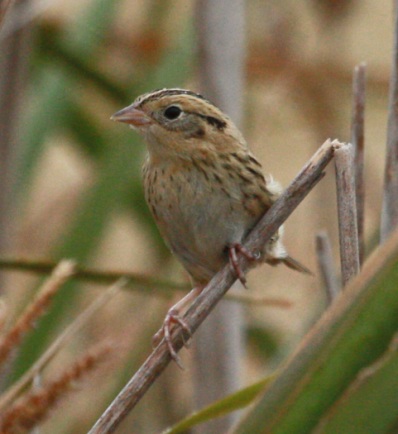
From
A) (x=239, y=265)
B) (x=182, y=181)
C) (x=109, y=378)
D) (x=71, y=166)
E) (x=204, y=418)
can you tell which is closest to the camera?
(x=204, y=418)

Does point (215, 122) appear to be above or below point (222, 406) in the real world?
above

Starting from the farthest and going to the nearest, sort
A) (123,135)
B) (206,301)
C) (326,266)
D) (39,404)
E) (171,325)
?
(123,135), (171,325), (326,266), (206,301), (39,404)

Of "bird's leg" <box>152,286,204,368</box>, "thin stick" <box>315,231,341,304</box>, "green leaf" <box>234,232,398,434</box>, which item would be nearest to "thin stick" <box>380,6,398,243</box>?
"thin stick" <box>315,231,341,304</box>

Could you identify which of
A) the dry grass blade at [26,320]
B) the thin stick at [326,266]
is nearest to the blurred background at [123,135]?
the thin stick at [326,266]

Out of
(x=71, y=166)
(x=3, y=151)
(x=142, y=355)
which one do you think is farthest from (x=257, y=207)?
(x=71, y=166)

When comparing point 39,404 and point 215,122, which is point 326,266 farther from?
point 39,404

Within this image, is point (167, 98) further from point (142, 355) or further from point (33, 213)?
point (33, 213)

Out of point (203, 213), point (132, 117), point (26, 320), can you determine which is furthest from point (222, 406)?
point (132, 117)
